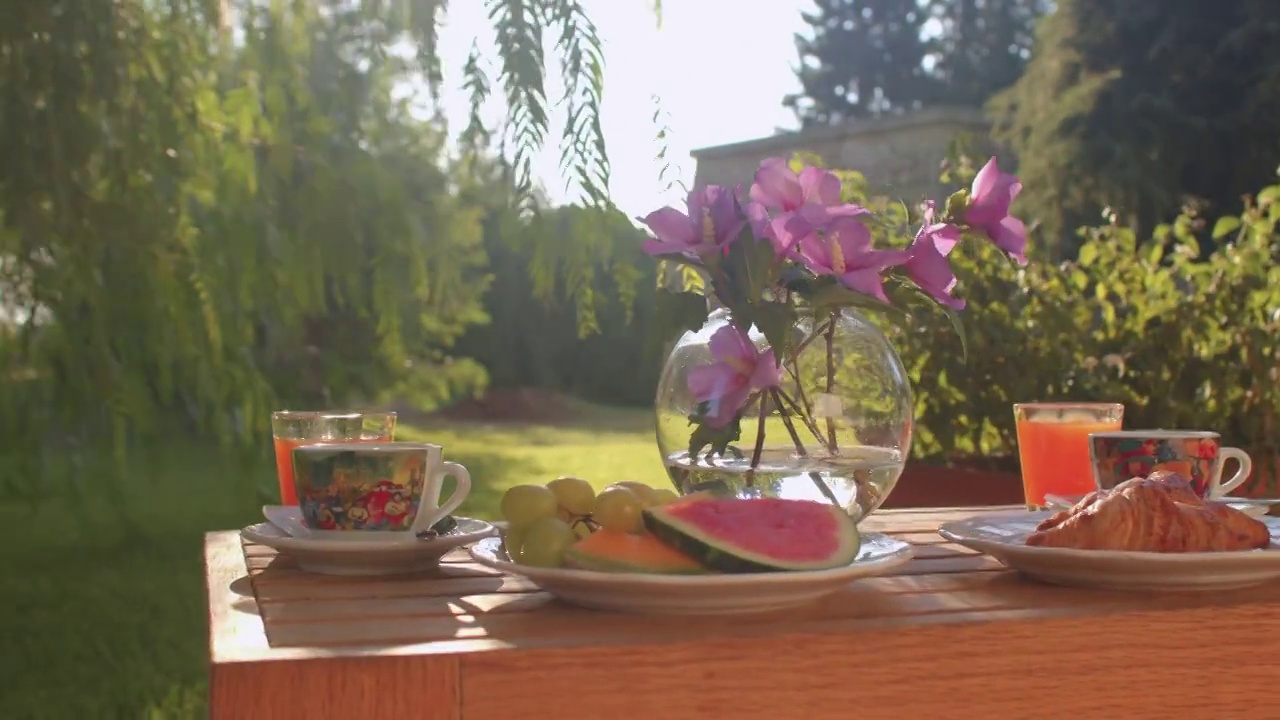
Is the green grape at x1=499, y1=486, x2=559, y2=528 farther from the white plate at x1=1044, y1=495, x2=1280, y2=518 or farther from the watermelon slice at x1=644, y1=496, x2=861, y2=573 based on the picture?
the white plate at x1=1044, y1=495, x2=1280, y2=518

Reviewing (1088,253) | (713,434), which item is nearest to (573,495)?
(713,434)

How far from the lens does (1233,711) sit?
2.97 ft

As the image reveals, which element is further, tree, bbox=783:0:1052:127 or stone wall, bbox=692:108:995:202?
tree, bbox=783:0:1052:127

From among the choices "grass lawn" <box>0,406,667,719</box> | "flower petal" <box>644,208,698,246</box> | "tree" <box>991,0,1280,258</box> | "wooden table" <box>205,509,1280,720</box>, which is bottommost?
"grass lawn" <box>0,406,667,719</box>

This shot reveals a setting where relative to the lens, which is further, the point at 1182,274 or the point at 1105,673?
the point at 1182,274

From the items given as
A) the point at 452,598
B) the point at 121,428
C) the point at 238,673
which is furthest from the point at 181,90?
the point at 238,673

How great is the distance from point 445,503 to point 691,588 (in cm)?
34

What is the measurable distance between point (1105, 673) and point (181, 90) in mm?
1892

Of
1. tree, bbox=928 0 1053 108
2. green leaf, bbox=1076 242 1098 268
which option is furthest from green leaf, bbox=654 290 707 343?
tree, bbox=928 0 1053 108

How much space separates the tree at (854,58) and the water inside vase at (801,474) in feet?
64.1

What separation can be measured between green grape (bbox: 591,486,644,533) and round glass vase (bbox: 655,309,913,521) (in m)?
0.15

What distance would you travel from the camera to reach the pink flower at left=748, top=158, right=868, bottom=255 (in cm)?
111

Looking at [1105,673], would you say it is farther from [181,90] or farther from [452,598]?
[181,90]

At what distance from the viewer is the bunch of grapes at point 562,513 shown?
3.16 ft
